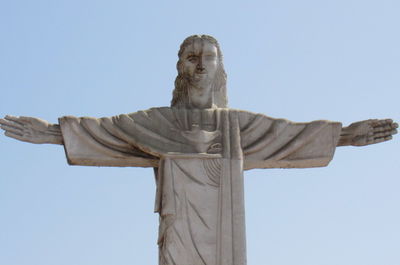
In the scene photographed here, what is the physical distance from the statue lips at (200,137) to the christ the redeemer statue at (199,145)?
0.05 feet

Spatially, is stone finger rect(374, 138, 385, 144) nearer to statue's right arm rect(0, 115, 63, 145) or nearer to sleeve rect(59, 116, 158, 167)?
sleeve rect(59, 116, 158, 167)

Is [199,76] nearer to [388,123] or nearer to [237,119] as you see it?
[237,119]

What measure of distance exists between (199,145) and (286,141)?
1.48 m

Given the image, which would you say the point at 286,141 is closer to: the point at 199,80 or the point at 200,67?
the point at 199,80

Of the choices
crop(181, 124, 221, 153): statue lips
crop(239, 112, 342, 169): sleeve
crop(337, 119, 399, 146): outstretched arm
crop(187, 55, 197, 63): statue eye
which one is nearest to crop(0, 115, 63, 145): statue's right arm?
crop(181, 124, 221, 153): statue lips

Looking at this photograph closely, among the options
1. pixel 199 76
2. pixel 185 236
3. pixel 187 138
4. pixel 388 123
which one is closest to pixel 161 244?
pixel 185 236

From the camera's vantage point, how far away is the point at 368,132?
17250 millimetres

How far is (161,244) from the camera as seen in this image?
1616cm

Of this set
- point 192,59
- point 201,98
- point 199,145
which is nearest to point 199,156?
point 199,145

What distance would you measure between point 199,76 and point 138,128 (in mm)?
1318

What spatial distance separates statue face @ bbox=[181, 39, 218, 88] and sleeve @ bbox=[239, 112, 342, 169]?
0.83 metres

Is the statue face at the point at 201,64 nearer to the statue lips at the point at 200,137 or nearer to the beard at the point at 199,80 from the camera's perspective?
the beard at the point at 199,80

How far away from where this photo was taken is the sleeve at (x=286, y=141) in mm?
16984

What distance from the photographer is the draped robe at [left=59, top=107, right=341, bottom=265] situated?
1605 cm
